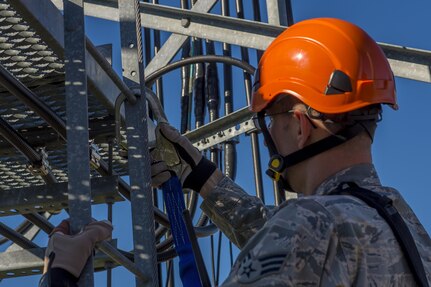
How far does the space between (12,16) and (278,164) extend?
1645 millimetres

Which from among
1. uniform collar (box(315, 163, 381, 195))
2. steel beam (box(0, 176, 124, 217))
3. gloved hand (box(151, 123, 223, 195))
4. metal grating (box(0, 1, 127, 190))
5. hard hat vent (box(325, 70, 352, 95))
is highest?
metal grating (box(0, 1, 127, 190))

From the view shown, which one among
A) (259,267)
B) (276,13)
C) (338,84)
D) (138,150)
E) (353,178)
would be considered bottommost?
(259,267)

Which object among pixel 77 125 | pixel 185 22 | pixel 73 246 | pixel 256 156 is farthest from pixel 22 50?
pixel 256 156

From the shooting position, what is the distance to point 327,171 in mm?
2465

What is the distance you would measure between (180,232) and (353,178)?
869 millimetres

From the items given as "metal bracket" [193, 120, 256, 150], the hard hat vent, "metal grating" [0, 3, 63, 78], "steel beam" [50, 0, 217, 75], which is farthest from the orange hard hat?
"metal bracket" [193, 120, 256, 150]

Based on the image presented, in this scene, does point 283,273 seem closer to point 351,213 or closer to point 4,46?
point 351,213

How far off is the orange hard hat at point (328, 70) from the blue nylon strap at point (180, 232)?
525 millimetres

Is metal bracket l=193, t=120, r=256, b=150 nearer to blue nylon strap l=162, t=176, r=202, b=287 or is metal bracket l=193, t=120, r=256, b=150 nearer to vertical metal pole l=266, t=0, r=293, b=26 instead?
vertical metal pole l=266, t=0, r=293, b=26

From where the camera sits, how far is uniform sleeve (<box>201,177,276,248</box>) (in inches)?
135

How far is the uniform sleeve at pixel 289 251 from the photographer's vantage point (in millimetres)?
2059

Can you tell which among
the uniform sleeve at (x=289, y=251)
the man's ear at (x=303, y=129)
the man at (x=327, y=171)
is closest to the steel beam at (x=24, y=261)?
the man at (x=327, y=171)

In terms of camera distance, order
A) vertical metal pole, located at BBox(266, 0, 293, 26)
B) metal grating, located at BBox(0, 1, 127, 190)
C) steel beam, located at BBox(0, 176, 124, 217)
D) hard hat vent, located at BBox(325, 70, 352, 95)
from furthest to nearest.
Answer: vertical metal pole, located at BBox(266, 0, 293, 26) < steel beam, located at BBox(0, 176, 124, 217) < metal grating, located at BBox(0, 1, 127, 190) < hard hat vent, located at BBox(325, 70, 352, 95)

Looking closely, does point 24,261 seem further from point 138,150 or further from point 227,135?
point 227,135
